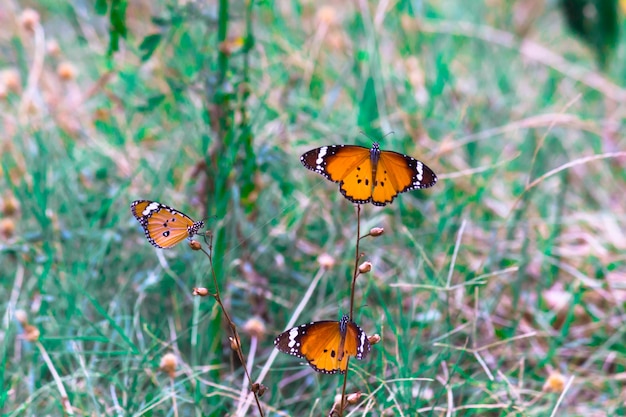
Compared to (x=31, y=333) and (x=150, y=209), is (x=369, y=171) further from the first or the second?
(x=31, y=333)

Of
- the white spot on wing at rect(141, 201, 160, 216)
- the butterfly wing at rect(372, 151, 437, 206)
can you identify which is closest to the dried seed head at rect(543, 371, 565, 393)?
the butterfly wing at rect(372, 151, 437, 206)

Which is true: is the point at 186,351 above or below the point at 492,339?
below

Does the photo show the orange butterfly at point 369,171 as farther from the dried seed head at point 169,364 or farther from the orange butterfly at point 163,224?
the dried seed head at point 169,364

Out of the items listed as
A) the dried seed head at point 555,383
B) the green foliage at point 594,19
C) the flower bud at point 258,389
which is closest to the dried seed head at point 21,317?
the flower bud at point 258,389

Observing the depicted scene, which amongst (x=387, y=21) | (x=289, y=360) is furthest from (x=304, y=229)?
(x=387, y=21)

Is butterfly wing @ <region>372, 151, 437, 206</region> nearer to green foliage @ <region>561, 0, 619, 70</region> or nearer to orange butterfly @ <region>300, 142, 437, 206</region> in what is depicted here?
orange butterfly @ <region>300, 142, 437, 206</region>

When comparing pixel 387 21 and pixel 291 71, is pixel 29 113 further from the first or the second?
pixel 387 21
